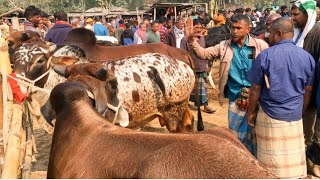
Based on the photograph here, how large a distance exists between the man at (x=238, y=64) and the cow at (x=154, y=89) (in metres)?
1.12

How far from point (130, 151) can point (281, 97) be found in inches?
91.7

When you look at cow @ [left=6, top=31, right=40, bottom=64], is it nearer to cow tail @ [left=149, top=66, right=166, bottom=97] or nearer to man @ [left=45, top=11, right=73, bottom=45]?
man @ [left=45, top=11, right=73, bottom=45]

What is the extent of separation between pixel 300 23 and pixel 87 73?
277 centimetres

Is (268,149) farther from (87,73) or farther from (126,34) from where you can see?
(126,34)

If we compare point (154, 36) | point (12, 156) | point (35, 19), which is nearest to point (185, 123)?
point (12, 156)

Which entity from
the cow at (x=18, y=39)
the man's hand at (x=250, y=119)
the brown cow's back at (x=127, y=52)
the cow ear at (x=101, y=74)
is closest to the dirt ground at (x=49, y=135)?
the man's hand at (x=250, y=119)

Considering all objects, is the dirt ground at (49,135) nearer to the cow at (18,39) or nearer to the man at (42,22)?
the cow at (18,39)

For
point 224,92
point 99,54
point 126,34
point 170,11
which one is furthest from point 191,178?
point 170,11

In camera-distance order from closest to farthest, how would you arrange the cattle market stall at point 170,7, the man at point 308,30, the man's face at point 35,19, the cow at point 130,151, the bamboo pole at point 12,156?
the cow at point 130,151 → the bamboo pole at point 12,156 → the man at point 308,30 → the man's face at point 35,19 → the cattle market stall at point 170,7

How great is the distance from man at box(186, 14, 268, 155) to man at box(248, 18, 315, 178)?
0.27m

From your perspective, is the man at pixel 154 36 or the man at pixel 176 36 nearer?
the man at pixel 176 36

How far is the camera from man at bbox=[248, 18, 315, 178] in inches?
142

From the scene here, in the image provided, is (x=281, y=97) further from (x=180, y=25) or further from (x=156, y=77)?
(x=180, y=25)

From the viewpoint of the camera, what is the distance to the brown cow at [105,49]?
21.0 ft
